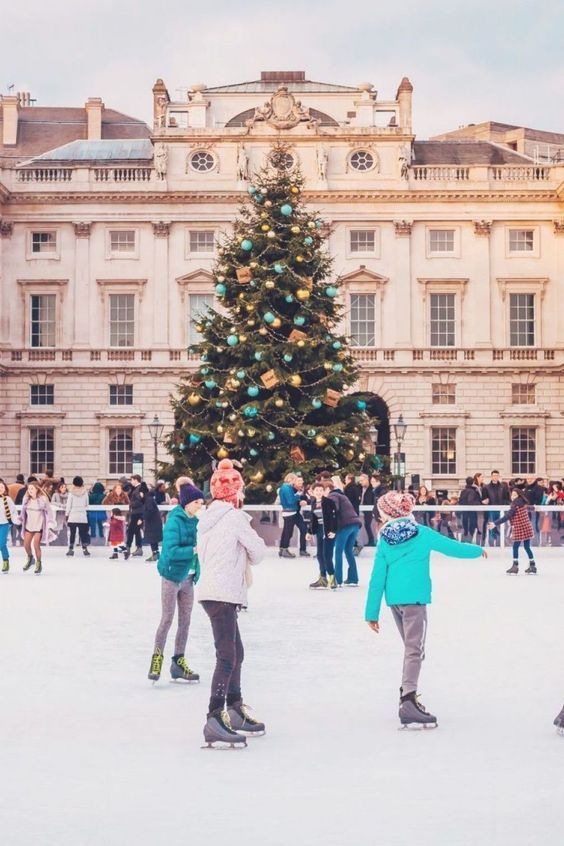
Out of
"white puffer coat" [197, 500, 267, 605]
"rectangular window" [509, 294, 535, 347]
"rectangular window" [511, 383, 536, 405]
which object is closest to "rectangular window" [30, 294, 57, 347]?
"rectangular window" [509, 294, 535, 347]

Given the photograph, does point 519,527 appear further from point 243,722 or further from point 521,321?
point 521,321

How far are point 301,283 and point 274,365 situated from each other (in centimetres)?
182

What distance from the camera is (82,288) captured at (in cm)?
5731

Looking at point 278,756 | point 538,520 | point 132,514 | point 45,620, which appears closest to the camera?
point 278,756

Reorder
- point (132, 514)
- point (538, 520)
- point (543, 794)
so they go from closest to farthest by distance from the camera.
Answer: point (543, 794)
point (132, 514)
point (538, 520)

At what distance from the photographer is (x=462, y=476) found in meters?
56.4

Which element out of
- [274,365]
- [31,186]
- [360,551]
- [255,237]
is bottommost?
[360,551]

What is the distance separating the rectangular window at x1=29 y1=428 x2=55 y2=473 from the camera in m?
56.5

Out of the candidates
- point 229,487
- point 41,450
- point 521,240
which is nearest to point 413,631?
point 229,487

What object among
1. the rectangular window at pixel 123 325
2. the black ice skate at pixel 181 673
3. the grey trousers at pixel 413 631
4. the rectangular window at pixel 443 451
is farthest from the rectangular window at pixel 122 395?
the grey trousers at pixel 413 631

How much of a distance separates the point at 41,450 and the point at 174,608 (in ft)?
149

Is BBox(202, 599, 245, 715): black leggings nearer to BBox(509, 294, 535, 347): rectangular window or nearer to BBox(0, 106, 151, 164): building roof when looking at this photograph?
BBox(509, 294, 535, 347): rectangular window

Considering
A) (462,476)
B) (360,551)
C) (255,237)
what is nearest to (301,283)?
(255,237)

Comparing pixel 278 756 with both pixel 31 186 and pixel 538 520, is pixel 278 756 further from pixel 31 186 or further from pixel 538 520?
pixel 31 186
